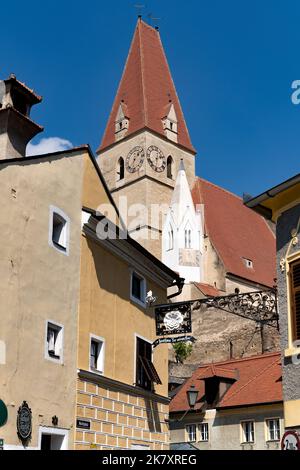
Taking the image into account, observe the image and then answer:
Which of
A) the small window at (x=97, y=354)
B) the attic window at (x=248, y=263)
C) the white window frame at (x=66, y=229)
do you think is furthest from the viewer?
the attic window at (x=248, y=263)

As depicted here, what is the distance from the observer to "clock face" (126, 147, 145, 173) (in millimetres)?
66637

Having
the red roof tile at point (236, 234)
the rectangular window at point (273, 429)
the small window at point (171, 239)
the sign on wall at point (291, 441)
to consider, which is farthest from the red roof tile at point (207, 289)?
the sign on wall at point (291, 441)

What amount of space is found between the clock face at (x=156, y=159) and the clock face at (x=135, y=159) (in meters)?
0.66

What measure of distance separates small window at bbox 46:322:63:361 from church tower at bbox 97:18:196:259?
149ft

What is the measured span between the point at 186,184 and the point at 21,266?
49.2 metres

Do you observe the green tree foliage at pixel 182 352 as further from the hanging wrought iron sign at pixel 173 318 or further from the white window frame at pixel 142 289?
the hanging wrought iron sign at pixel 173 318

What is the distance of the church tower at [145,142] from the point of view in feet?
213

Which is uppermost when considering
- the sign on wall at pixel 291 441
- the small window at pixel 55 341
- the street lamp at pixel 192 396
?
the street lamp at pixel 192 396

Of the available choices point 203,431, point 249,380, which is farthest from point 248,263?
point 203,431

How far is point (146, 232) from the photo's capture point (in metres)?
62.3

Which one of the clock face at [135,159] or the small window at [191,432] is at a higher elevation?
the clock face at [135,159]

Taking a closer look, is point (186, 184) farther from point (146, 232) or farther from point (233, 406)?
point (233, 406)

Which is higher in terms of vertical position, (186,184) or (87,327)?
(186,184)
